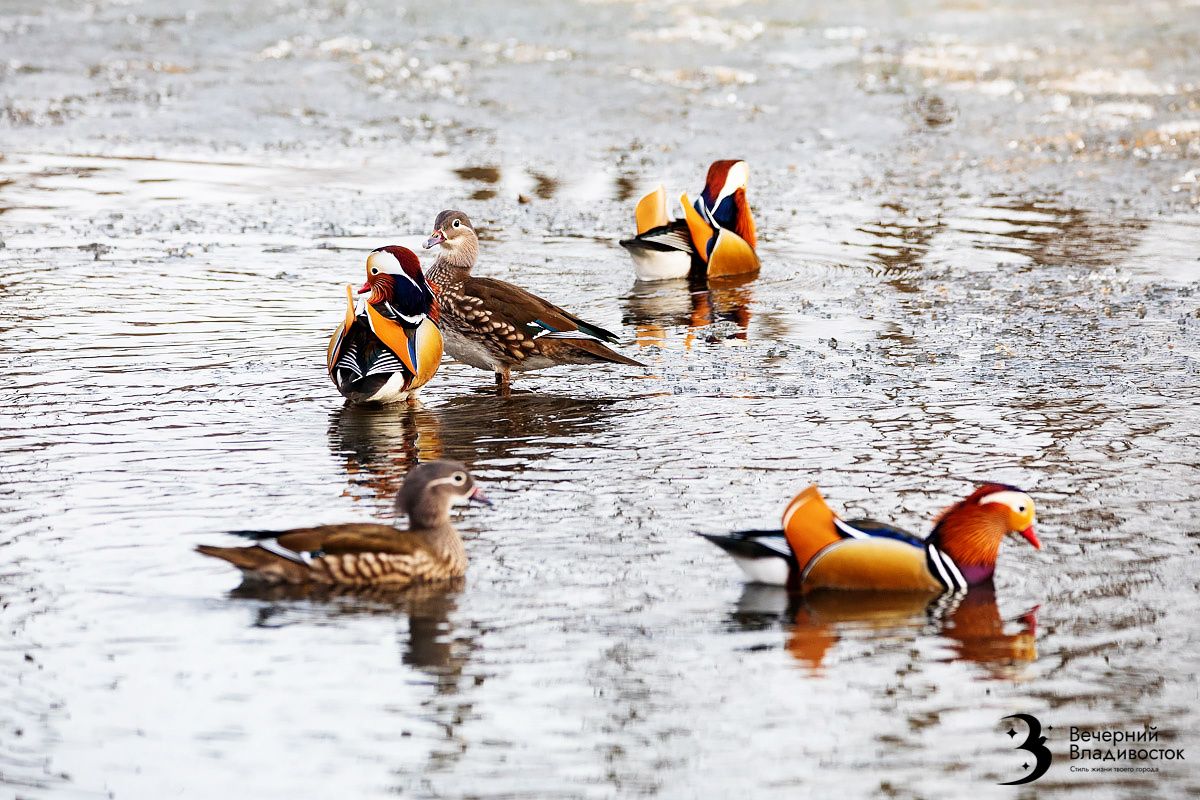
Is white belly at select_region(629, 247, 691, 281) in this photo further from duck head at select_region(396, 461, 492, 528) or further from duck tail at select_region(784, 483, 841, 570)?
duck tail at select_region(784, 483, 841, 570)

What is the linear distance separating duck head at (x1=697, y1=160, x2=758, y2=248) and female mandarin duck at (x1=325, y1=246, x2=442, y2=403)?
12.7 ft

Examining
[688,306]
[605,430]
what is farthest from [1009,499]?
[688,306]

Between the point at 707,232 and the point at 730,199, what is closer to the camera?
the point at 707,232

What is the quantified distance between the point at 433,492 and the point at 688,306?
226 inches

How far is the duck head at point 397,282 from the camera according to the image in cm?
969

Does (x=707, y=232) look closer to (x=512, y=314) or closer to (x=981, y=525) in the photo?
(x=512, y=314)

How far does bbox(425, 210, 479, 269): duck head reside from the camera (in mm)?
10711

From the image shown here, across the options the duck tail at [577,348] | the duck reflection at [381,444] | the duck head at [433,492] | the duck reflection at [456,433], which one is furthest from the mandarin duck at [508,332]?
the duck head at [433,492]

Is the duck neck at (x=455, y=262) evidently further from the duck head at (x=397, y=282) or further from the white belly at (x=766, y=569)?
the white belly at (x=766, y=569)

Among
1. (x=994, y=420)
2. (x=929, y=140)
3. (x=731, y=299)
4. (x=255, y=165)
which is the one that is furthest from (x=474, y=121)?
(x=994, y=420)

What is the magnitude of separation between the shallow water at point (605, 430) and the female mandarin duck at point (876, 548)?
0.37ft

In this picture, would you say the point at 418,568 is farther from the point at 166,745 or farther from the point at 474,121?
the point at 474,121

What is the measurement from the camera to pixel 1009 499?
6.76 meters

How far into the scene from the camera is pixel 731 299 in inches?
496
